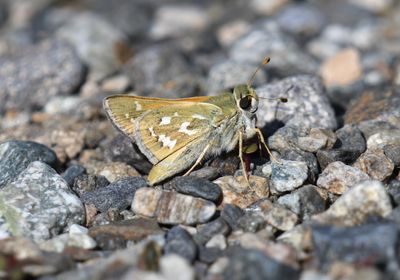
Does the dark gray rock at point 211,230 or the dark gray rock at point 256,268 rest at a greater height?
the dark gray rock at point 256,268

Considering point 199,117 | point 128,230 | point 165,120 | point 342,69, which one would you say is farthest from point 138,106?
point 342,69

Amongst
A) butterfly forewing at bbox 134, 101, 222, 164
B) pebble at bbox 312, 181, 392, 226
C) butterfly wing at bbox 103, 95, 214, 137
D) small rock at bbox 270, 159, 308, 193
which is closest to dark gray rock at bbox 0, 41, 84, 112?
butterfly wing at bbox 103, 95, 214, 137

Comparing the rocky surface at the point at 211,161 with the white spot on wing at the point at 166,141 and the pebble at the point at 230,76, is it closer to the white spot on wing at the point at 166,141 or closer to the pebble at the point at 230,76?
the pebble at the point at 230,76

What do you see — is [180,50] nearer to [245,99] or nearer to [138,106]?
[138,106]

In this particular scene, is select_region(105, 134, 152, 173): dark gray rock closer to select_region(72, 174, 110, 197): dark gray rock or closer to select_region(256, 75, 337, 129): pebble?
select_region(72, 174, 110, 197): dark gray rock

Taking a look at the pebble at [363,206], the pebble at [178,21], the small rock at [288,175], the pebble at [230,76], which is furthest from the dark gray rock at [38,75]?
the pebble at [363,206]
